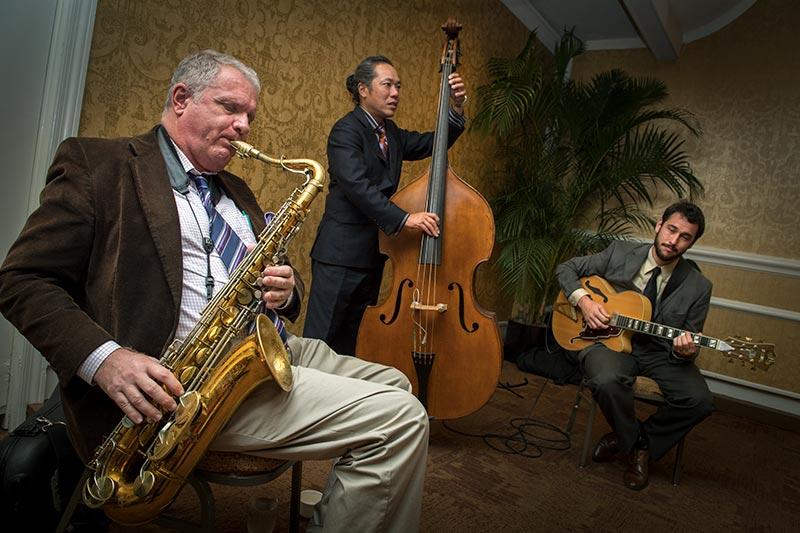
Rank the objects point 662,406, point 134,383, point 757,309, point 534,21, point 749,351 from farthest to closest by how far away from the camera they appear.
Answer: point 534,21
point 757,309
point 662,406
point 749,351
point 134,383

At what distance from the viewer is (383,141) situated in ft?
8.30

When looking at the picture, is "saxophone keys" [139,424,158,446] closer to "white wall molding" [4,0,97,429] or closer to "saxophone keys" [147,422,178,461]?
"saxophone keys" [147,422,178,461]

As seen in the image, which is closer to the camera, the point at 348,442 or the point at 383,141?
the point at 348,442

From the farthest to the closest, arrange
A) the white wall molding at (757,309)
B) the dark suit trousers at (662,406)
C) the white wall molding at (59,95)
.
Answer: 1. the white wall molding at (757,309)
2. the dark suit trousers at (662,406)
3. the white wall molding at (59,95)

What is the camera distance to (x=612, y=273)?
8.98ft

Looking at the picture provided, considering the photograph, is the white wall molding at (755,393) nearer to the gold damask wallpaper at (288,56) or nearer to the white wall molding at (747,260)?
the white wall molding at (747,260)

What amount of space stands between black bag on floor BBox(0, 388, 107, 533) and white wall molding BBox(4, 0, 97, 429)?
80 centimetres

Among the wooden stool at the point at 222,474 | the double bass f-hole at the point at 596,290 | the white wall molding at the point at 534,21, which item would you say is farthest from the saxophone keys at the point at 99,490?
the white wall molding at the point at 534,21

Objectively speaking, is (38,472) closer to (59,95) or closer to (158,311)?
(158,311)

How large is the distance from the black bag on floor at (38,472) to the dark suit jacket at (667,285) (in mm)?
2173

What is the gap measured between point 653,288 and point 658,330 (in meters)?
0.29

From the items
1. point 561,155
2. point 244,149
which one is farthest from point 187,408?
point 561,155

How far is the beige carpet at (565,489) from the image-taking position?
6.47 ft

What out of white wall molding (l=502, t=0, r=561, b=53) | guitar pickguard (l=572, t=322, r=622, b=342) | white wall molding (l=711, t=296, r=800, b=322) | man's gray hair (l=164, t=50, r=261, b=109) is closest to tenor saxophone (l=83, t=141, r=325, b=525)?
man's gray hair (l=164, t=50, r=261, b=109)
